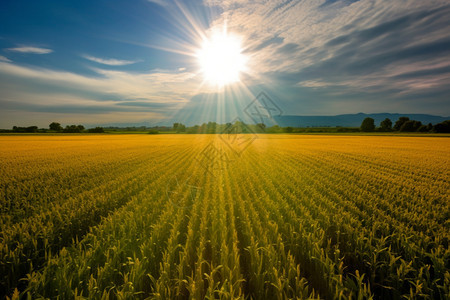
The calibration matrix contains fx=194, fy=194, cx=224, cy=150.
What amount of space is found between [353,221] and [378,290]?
1.72 metres

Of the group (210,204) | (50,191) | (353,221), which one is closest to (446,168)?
(353,221)

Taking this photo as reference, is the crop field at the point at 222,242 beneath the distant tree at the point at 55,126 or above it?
beneath

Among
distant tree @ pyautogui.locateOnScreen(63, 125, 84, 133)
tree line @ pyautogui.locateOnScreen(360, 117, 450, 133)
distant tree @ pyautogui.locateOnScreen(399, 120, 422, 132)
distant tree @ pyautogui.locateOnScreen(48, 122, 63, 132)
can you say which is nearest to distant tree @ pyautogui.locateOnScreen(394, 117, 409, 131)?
tree line @ pyautogui.locateOnScreen(360, 117, 450, 133)

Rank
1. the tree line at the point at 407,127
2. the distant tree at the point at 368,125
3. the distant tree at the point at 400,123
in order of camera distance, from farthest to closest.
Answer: the distant tree at the point at 400,123, the distant tree at the point at 368,125, the tree line at the point at 407,127

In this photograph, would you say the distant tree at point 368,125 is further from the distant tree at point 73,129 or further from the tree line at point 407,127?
the distant tree at point 73,129

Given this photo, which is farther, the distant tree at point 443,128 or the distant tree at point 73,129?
the distant tree at point 73,129

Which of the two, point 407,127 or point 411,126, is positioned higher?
point 411,126

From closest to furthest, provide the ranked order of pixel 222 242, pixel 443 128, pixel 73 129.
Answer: pixel 222 242, pixel 443 128, pixel 73 129

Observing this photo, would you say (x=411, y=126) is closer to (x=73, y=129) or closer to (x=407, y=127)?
(x=407, y=127)

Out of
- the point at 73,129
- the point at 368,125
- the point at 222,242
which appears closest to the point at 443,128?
the point at 368,125

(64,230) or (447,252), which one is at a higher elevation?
(447,252)

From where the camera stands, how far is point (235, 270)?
3078mm

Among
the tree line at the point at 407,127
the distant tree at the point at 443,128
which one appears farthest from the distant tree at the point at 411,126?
the distant tree at the point at 443,128

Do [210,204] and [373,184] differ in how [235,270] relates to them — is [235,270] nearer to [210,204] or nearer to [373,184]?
[210,204]
